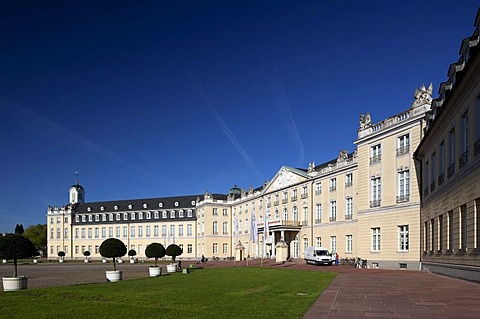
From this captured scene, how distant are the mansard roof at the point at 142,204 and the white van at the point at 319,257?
5053cm

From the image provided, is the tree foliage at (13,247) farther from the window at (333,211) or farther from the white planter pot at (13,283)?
the window at (333,211)

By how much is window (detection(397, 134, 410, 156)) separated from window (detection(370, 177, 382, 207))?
357cm

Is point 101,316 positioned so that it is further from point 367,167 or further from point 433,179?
point 367,167

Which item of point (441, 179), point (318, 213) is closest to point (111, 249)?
point (441, 179)

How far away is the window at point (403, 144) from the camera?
37312 mm

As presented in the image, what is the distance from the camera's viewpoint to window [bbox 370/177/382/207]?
1577 inches

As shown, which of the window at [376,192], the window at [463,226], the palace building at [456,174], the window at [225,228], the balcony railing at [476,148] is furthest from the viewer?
the window at [225,228]

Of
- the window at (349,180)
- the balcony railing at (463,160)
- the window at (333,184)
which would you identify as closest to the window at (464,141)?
the balcony railing at (463,160)

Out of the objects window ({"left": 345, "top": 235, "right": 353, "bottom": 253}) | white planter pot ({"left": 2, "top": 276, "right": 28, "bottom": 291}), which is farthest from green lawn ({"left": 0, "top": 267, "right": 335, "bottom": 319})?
window ({"left": 345, "top": 235, "right": 353, "bottom": 253})

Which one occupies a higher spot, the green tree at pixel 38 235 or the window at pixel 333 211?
the window at pixel 333 211

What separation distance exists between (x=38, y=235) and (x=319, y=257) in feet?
321

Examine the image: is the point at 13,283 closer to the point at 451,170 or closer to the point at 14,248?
the point at 14,248

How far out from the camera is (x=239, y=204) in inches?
3447

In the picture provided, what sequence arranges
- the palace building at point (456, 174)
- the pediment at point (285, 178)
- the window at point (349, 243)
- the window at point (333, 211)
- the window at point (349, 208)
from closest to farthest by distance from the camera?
the palace building at point (456, 174) → the window at point (349, 243) → the window at point (349, 208) → the window at point (333, 211) → the pediment at point (285, 178)
